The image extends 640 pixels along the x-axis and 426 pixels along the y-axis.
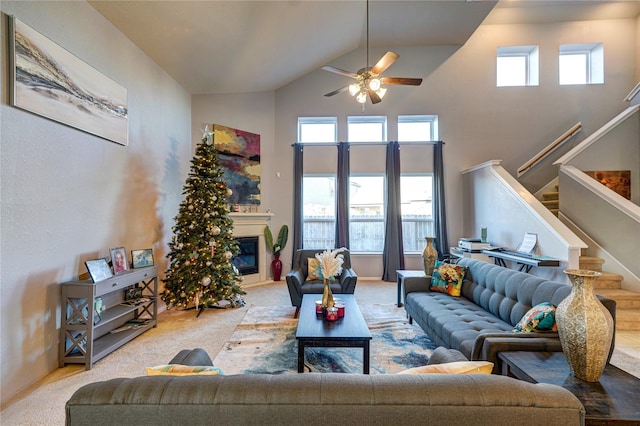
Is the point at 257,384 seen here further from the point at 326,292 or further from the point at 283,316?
the point at 283,316

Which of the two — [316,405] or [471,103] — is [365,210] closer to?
[471,103]

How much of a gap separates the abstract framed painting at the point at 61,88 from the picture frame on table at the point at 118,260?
1289 millimetres

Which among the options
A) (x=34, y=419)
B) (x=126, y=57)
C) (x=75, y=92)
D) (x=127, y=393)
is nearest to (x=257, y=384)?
(x=127, y=393)

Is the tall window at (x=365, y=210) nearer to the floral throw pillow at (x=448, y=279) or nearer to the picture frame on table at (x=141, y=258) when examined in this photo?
the floral throw pillow at (x=448, y=279)

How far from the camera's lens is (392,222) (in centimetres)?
621


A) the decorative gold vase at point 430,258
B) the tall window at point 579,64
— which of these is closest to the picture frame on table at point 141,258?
the decorative gold vase at point 430,258

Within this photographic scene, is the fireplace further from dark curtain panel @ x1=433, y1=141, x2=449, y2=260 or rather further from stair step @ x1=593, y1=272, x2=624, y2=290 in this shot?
stair step @ x1=593, y1=272, x2=624, y2=290

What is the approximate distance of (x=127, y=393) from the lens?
0.87m

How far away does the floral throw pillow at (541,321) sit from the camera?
6.52 feet

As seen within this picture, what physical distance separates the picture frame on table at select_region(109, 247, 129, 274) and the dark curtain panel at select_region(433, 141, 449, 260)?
18.5 ft

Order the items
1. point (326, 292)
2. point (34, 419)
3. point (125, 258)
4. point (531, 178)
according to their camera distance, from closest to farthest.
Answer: point (34, 419), point (326, 292), point (125, 258), point (531, 178)

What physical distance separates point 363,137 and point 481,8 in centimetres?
315

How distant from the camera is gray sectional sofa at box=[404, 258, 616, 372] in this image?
1.87 metres

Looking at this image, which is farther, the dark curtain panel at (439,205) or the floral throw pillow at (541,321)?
the dark curtain panel at (439,205)
